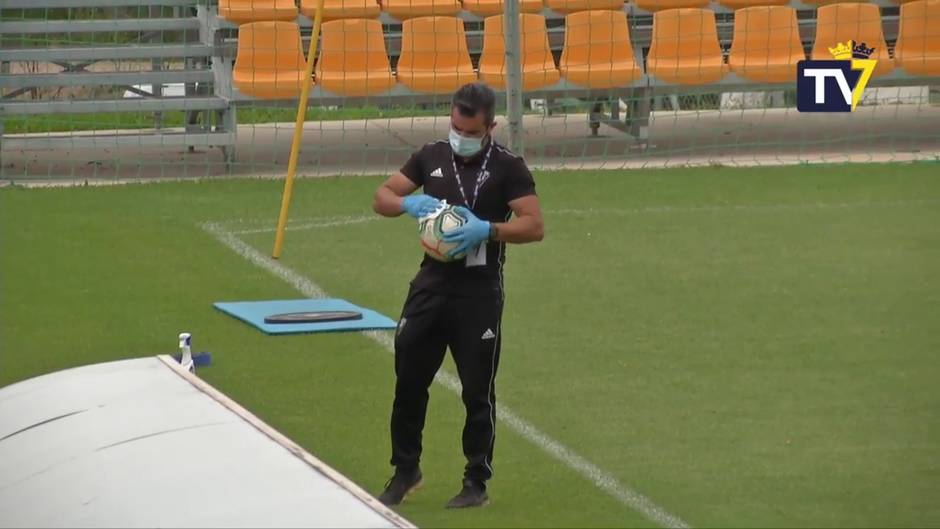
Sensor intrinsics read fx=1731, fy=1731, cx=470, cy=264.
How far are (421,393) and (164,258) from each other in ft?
20.0

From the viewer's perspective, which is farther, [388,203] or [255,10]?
[255,10]

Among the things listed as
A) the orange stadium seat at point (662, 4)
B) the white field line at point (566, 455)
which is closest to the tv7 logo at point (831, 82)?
the orange stadium seat at point (662, 4)

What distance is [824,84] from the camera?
20.2 m

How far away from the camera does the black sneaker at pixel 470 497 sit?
23.9 feet

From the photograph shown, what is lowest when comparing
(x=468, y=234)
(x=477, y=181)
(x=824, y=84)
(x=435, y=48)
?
(x=824, y=84)

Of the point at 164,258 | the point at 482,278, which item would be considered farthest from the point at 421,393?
the point at 164,258

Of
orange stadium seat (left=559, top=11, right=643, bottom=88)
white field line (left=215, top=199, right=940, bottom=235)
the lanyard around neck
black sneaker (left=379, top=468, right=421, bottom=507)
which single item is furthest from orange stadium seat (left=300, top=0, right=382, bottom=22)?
black sneaker (left=379, top=468, right=421, bottom=507)

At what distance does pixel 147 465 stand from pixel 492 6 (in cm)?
1419

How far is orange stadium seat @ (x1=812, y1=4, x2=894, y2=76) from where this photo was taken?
64.6ft

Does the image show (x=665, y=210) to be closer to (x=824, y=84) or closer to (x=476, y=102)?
(x=824, y=84)

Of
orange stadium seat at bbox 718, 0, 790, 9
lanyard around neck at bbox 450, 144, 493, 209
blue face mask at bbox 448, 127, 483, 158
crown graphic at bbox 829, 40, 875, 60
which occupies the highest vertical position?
blue face mask at bbox 448, 127, 483, 158

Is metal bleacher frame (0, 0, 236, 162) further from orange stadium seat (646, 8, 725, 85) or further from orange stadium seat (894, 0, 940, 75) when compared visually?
orange stadium seat (894, 0, 940, 75)

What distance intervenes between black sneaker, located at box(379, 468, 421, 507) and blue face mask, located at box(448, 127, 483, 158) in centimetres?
138

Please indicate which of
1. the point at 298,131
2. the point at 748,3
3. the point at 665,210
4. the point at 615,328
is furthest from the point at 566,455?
the point at 748,3
